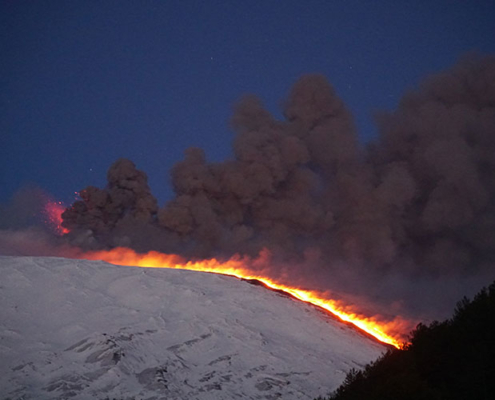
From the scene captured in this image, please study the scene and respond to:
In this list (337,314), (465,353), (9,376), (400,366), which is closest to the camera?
(465,353)

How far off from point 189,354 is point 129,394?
4.21 m

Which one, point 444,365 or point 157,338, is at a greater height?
point 444,365

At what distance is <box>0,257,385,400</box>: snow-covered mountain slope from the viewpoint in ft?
66.0

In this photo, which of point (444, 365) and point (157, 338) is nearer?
point (444, 365)

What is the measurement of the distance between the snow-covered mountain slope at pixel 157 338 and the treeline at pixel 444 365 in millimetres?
7370

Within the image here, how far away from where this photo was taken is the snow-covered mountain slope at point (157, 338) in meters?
20.1

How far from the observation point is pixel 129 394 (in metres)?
19.3

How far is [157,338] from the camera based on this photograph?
23906mm

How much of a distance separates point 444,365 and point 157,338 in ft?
46.2

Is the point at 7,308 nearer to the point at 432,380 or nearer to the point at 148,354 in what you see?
the point at 148,354

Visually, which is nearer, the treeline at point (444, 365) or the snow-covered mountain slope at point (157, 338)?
the treeline at point (444, 365)

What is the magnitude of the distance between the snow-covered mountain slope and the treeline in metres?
7.37

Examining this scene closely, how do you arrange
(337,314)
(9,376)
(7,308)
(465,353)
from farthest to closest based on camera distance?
1. (337,314)
2. (7,308)
3. (9,376)
4. (465,353)

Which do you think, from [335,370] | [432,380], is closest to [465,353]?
[432,380]
